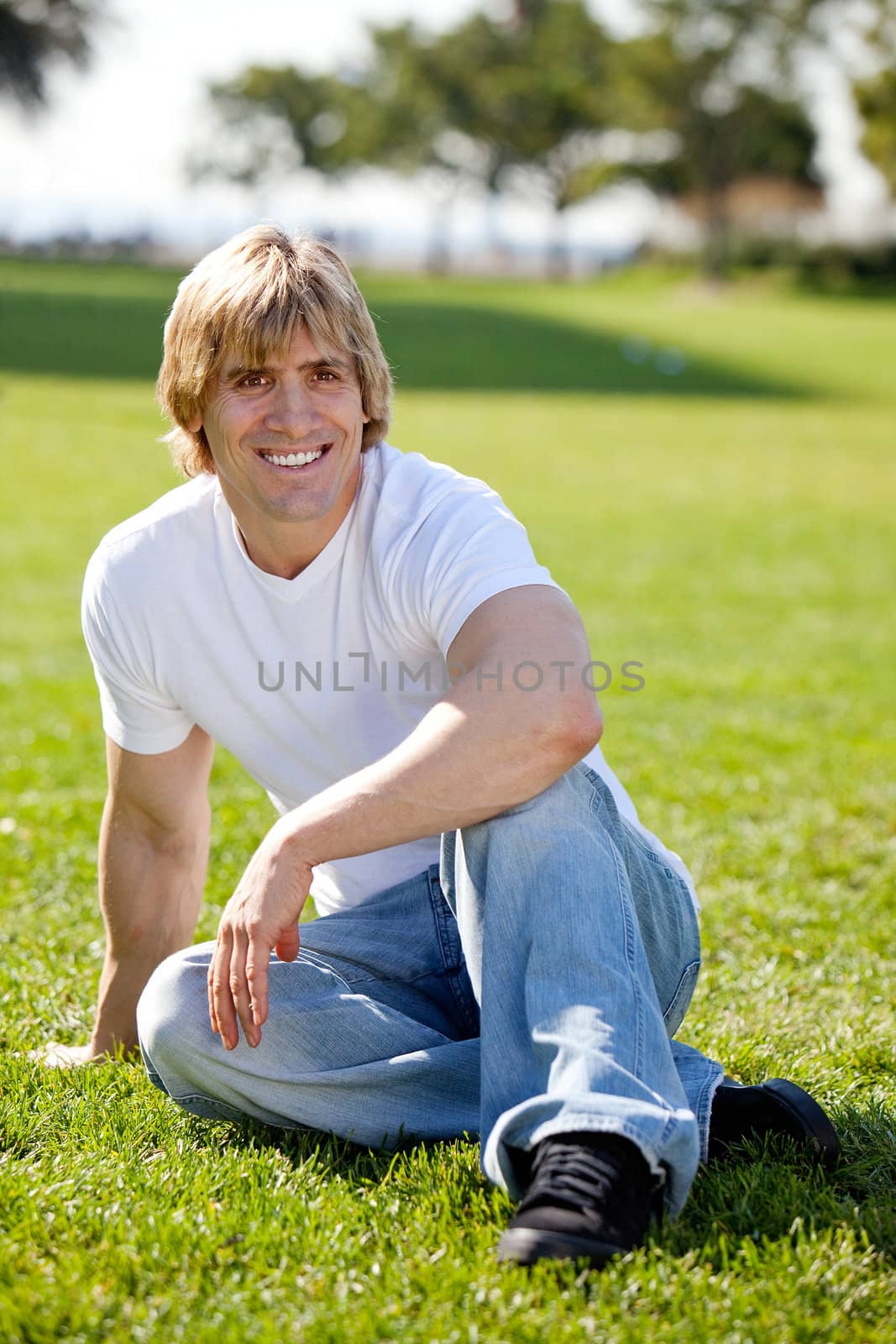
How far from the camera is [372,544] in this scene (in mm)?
2426

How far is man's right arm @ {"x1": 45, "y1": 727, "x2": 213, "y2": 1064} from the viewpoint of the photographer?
2.64 m

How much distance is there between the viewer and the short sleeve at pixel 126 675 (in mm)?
2492

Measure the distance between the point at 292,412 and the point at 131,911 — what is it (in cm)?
102

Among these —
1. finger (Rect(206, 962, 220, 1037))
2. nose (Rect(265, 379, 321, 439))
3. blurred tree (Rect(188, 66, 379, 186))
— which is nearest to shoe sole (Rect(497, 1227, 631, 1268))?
finger (Rect(206, 962, 220, 1037))

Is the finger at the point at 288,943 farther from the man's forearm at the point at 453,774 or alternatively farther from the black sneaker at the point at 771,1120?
the black sneaker at the point at 771,1120

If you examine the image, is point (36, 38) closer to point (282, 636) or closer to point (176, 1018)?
point (282, 636)

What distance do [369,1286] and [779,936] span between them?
1.85 m

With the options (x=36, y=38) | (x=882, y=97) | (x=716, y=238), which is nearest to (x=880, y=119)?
(x=882, y=97)

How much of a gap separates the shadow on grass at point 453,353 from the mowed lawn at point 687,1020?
8.82 meters

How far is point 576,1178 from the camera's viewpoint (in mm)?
1856

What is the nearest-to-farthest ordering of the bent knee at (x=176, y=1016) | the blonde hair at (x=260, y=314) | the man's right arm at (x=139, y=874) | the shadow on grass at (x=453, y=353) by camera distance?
the bent knee at (x=176, y=1016)
the blonde hair at (x=260, y=314)
the man's right arm at (x=139, y=874)
the shadow on grass at (x=453, y=353)

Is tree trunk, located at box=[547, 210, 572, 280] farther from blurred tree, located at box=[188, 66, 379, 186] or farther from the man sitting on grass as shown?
the man sitting on grass

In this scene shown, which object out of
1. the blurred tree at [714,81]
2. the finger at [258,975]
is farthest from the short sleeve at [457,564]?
the blurred tree at [714,81]

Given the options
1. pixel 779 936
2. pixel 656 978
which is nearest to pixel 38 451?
pixel 779 936
